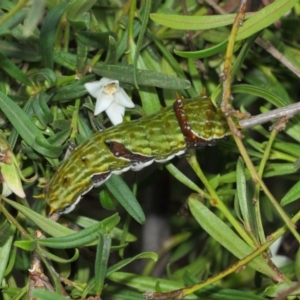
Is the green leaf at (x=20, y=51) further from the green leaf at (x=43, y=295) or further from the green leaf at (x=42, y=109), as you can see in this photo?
the green leaf at (x=43, y=295)

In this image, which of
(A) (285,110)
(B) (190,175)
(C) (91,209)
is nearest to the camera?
(A) (285,110)

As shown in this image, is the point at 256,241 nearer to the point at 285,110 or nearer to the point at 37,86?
the point at 285,110

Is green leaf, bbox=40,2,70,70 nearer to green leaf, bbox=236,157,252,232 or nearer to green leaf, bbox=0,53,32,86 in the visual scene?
green leaf, bbox=0,53,32,86

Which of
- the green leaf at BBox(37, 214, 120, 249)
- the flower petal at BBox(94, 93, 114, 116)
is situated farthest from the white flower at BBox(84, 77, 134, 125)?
the green leaf at BBox(37, 214, 120, 249)

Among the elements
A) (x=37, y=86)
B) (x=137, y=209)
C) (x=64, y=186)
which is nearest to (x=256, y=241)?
(x=137, y=209)

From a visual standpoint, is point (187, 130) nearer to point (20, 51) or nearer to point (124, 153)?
point (124, 153)

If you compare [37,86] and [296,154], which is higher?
[37,86]
